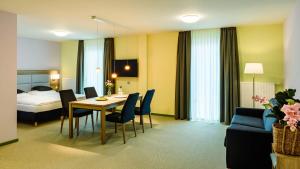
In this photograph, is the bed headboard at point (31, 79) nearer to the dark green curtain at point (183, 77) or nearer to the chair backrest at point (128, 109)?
the chair backrest at point (128, 109)

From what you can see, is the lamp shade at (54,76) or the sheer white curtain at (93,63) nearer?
the sheer white curtain at (93,63)

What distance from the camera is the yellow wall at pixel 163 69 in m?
6.19

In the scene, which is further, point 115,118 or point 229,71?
point 229,71

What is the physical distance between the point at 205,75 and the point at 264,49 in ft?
4.96

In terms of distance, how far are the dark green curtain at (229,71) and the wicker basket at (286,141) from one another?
3532 mm

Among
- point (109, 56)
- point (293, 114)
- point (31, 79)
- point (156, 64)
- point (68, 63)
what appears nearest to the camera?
Answer: point (293, 114)

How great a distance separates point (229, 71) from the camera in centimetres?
535

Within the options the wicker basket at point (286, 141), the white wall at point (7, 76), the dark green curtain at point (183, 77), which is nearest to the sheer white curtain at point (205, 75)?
the dark green curtain at point (183, 77)

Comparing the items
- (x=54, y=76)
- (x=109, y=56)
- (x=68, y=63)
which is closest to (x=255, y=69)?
(x=109, y=56)

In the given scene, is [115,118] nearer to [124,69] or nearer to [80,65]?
[124,69]

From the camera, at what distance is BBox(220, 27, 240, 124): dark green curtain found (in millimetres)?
5305

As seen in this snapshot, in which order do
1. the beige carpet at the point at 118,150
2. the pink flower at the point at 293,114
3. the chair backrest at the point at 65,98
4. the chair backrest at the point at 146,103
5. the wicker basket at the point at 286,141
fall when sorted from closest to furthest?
1. the pink flower at the point at 293,114
2. the wicker basket at the point at 286,141
3. the beige carpet at the point at 118,150
4. the chair backrest at the point at 65,98
5. the chair backrest at the point at 146,103

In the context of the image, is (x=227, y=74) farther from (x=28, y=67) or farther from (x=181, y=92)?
(x=28, y=67)

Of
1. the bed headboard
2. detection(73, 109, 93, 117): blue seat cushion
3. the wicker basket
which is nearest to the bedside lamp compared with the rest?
the bed headboard
